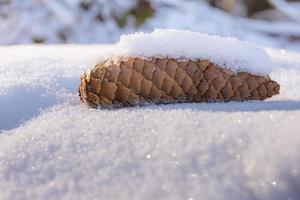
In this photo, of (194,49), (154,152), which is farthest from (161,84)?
(154,152)

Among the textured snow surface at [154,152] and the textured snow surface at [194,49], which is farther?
the textured snow surface at [194,49]

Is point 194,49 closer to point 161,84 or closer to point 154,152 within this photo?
point 161,84

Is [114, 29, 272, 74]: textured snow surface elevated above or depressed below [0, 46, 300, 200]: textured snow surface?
above

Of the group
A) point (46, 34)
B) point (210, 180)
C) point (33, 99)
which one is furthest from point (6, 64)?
point (46, 34)

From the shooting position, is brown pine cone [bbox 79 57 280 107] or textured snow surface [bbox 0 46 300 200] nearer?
textured snow surface [bbox 0 46 300 200]
